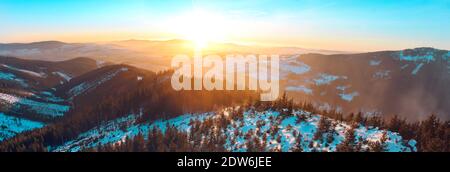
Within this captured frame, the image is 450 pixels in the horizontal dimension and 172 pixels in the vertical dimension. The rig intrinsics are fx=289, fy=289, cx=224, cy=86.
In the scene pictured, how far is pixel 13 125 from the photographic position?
150m

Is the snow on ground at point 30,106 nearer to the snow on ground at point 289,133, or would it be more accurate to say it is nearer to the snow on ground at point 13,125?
the snow on ground at point 13,125

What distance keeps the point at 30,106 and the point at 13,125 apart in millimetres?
43729

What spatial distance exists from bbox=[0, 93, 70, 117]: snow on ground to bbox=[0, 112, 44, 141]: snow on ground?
16.7m

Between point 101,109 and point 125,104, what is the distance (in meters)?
13.1

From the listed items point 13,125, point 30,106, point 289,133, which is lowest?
point 13,125

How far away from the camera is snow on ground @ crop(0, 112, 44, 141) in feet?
449

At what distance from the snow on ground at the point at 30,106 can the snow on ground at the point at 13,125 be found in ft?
54.6

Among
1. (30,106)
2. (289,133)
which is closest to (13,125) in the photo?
(30,106)

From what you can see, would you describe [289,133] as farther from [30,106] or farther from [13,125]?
[30,106]

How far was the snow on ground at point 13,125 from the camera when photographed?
137 metres
